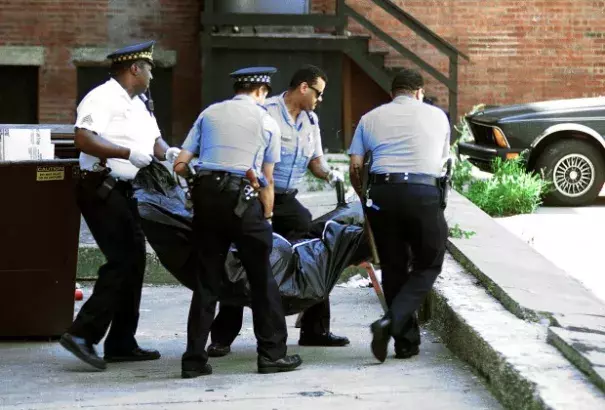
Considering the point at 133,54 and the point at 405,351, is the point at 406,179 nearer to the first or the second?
the point at 405,351

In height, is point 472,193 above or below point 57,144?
below

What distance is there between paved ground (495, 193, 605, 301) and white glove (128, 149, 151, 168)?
3.69 metres

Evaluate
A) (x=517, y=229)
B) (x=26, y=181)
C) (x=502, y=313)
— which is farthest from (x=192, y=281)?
(x=517, y=229)

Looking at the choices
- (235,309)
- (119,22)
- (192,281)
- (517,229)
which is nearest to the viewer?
(192,281)

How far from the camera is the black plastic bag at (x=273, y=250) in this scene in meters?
7.49

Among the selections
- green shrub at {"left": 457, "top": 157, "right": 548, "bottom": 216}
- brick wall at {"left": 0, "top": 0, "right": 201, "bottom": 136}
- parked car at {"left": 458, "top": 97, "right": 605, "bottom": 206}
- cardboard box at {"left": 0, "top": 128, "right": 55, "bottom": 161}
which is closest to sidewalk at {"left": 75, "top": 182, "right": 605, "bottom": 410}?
cardboard box at {"left": 0, "top": 128, "right": 55, "bottom": 161}

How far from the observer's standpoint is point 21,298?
8234 mm

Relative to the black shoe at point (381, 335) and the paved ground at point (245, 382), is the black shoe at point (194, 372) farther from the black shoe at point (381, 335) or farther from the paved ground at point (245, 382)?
the black shoe at point (381, 335)

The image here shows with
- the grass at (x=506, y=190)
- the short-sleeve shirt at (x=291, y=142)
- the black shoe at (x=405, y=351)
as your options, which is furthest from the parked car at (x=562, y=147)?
the black shoe at (x=405, y=351)

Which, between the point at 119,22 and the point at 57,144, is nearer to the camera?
the point at 57,144

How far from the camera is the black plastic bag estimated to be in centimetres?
749

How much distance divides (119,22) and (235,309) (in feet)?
40.6

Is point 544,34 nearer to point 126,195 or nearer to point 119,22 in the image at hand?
point 119,22

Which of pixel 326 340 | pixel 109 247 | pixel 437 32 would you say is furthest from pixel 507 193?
pixel 109 247
